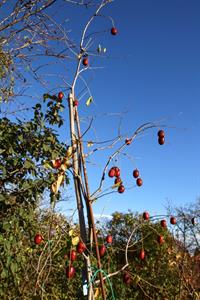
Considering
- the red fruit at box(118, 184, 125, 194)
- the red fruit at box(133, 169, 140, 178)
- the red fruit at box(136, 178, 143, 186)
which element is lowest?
the red fruit at box(118, 184, 125, 194)

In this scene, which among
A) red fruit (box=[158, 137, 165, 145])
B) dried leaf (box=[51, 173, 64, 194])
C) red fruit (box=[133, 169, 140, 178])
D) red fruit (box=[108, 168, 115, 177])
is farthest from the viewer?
red fruit (box=[133, 169, 140, 178])

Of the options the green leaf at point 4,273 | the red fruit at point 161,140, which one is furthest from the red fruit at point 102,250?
the green leaf at point 4,273

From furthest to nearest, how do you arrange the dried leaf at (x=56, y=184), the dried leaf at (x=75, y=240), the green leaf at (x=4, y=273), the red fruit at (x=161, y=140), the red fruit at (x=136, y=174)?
the green leaf at (x=4, y=273) < the red fruit at (x=136, y=174) < the red fruit at (x=161, y=140) < the dried leaf at (x=56, y=184) < the dried leaf at (x=75, y=240)

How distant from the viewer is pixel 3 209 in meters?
3.71

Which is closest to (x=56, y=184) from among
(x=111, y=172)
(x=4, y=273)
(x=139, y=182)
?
(x=111, y=172)

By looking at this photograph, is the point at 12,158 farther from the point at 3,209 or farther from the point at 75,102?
the point at 75,102

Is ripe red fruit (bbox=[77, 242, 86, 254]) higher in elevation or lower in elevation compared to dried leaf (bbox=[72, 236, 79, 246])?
lower

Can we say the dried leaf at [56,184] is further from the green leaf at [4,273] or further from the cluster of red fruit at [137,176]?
the green leaf at [4,273]

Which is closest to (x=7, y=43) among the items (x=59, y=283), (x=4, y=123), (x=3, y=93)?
(x=3, y=93)

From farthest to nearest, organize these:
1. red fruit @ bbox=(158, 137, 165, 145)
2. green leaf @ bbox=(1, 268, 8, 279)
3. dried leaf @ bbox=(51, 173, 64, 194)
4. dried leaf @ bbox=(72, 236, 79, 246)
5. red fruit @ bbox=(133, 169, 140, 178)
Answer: green leaf @ bbox=(1, 268, 8, 279)
red fruit @ bbox=(133, 169, 140, 178)
red fruit @ bbox=(158, 137, 165, 145)
dried leaf @ bbox=(51, 173, 64, 194)
dried leaf @ bbox=(72, 236, 79, 246)

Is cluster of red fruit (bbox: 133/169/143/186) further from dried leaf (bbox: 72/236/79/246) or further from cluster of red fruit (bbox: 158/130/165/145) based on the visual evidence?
dried leaf (bbox: 72/236/79/246)

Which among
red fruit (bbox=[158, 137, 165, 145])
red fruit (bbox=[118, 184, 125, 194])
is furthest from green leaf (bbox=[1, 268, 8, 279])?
red fruit (bbox=[158, 137, 165, 145])

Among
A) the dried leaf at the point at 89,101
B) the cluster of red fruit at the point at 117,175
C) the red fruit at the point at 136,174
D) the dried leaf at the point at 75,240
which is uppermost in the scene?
the dried leaf at the point at 89,101

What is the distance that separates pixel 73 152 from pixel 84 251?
46 cm
